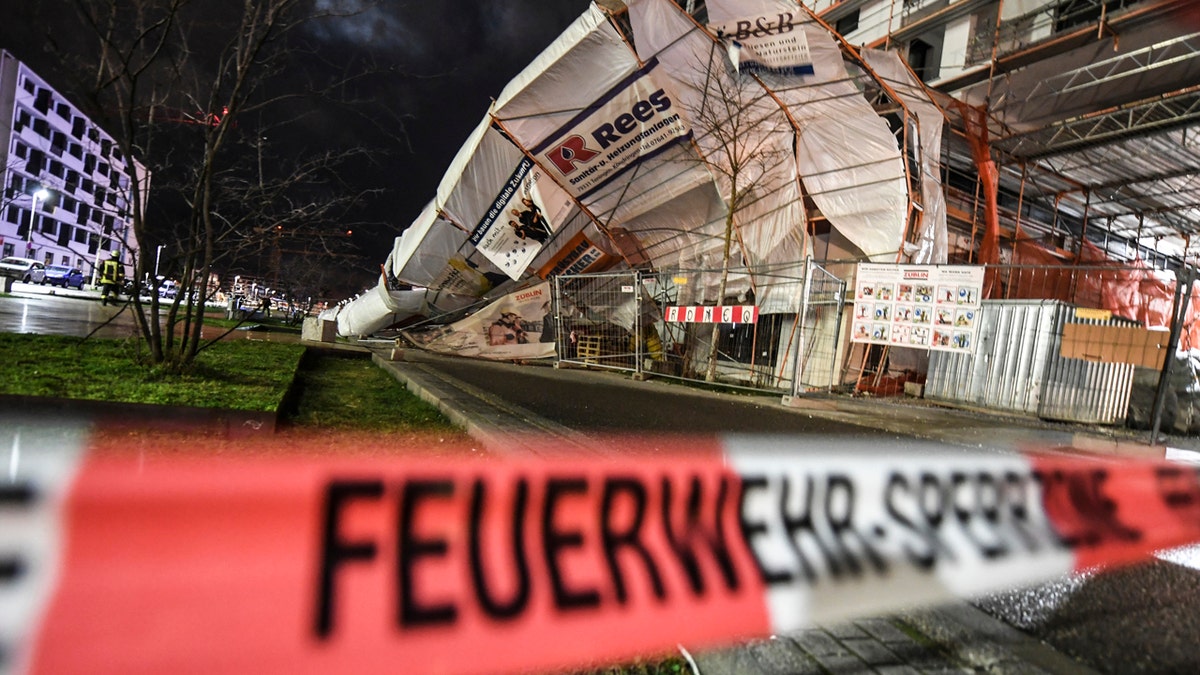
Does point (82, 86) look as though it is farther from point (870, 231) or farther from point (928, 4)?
point (928, 4)

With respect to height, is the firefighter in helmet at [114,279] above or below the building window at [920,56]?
below

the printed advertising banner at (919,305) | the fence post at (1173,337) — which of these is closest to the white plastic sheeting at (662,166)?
the printed advertising banner at (919,305)

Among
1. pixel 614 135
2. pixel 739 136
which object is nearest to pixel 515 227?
pixel 614 135

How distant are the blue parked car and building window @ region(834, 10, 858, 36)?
42725 mm

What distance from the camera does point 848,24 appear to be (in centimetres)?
2125

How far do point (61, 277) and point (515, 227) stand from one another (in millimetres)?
36031

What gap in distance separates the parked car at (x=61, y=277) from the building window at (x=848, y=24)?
140 feet

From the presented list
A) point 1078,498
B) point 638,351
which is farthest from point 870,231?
point 1078,498

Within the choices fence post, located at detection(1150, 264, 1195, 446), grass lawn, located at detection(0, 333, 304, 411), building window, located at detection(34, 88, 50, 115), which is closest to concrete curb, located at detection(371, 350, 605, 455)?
grass lawn, located at detection(0, 333, 304, 411)

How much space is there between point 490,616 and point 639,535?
544 mm

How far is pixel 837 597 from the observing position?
6.73 feet

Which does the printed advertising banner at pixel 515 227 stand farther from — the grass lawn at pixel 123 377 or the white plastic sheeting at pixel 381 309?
the grass lawn at pixel 123 377

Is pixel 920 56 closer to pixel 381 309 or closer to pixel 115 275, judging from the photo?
pixel 381 309

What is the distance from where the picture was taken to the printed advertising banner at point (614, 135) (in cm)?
Result: 1246
